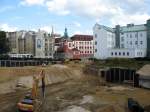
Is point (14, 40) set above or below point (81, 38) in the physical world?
below

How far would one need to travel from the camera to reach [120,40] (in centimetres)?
11375

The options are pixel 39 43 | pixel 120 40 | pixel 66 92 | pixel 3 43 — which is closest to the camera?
pixel 66 92

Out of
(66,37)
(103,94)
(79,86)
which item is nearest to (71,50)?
(66,37)

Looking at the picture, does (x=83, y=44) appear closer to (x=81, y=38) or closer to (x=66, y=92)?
(x=81, y=38)

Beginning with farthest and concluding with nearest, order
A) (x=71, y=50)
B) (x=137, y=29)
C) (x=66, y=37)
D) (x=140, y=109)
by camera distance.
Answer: (x=66, y=37)
(x=71, y=50)
(x=137, y=29)
(x=140, y=109)

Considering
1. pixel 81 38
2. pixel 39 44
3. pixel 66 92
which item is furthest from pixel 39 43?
pixel 66 92

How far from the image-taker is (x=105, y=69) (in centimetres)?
6650

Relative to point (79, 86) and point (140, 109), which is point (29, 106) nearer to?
point (140, 109)

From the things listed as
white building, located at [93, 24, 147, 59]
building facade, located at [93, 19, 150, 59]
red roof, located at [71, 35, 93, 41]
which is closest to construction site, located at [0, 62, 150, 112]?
building facade, located at [93, 19, 150, 59]

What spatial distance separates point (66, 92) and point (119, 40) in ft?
226

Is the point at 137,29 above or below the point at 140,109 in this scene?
above

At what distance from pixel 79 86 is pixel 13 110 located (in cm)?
1974

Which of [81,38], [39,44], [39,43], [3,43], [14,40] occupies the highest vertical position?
[81,38]

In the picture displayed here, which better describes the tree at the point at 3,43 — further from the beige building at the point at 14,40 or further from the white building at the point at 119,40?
the beige building at the point at 14,40
